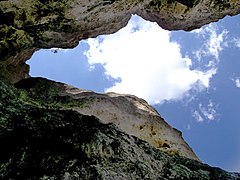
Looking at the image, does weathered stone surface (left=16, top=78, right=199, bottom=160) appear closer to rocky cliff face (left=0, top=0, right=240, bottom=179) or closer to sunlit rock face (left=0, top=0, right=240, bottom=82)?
rocky cliff face (left=0, top=0, right=240, bottom=179)

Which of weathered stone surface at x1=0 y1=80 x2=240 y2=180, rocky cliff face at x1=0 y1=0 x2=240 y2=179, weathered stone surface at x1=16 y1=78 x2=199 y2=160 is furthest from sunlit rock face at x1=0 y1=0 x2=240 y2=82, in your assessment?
weathered stone surface at x1=0 y1=80 x2=240 y2=180

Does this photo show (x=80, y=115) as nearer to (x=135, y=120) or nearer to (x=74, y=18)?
(x=74, y=18)

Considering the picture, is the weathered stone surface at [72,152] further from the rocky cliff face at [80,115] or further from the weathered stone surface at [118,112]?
the weathered stone surface at [118,112]

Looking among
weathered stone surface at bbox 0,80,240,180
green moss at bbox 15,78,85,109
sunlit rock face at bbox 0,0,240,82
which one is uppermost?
sunlit rock face at bbox 0,0,240,82

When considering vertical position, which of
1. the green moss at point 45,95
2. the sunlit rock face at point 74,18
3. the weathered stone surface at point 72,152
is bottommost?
the weathered stone surface at point 72,152

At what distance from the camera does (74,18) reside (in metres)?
19.2

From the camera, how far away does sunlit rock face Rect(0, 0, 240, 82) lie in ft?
57.5

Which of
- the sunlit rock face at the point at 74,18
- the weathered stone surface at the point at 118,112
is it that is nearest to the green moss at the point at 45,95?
the weathered stone surface at the point at 118,112

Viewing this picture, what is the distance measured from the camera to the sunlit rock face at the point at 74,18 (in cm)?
1753

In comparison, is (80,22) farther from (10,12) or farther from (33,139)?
(33,139)

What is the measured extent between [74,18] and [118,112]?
5.79m

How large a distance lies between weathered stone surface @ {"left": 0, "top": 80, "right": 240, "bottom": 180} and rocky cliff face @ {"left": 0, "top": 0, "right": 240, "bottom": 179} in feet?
0.09

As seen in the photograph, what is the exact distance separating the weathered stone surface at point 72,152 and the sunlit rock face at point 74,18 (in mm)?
5612

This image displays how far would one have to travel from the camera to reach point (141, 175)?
10984mm
